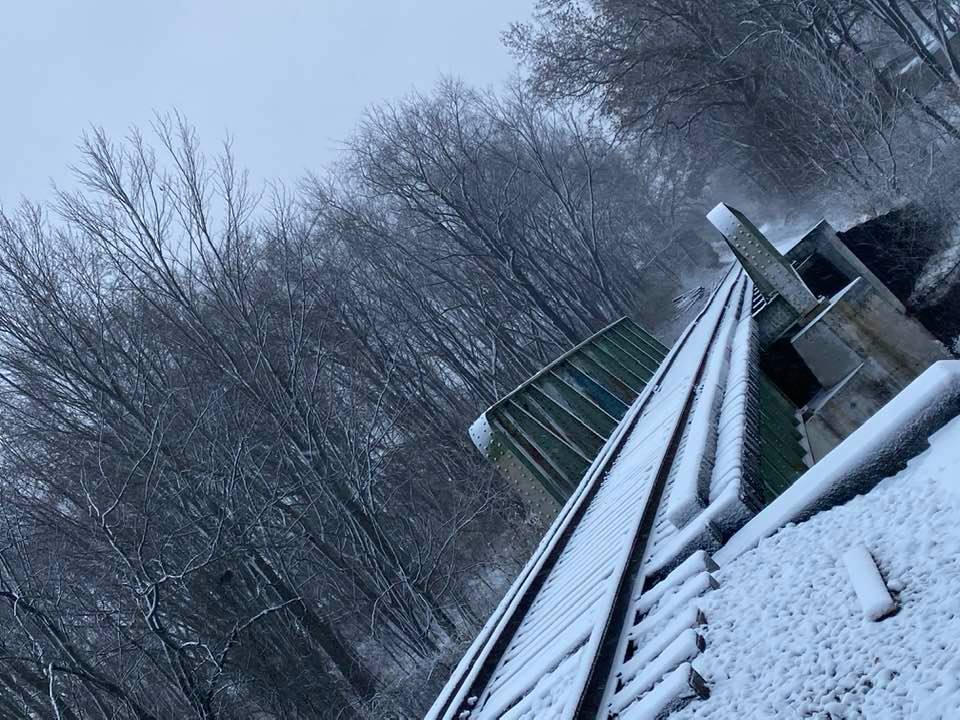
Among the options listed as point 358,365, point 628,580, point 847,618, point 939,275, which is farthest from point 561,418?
point 358,365

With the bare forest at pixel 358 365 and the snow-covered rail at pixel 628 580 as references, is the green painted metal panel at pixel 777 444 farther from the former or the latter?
the bare forest at pixel 358 365

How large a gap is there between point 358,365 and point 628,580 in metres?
22.5

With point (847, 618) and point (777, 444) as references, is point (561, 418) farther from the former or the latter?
point (847, 618)

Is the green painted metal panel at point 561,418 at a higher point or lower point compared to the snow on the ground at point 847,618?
higher

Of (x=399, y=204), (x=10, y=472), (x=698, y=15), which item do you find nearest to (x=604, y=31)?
(x=698, y=15)

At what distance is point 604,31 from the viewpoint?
27453 millimetres

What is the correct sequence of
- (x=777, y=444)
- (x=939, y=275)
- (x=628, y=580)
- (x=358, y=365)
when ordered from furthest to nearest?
(x=358, y=365) < (x=939, y=275) < (x=777, y=444) < (x=628, y=580)

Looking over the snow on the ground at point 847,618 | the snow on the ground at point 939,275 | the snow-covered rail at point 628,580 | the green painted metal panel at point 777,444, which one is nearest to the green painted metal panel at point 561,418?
the snow-covered rail at point 628,580

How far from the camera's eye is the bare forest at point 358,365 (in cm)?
1397

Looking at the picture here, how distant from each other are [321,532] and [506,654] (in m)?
11.4

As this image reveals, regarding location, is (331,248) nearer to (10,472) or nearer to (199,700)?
(10,472)

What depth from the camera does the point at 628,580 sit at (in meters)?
4.26

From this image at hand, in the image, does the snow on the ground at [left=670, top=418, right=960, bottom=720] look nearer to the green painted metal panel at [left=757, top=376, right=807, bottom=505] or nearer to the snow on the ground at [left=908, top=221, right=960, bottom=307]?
the green painted metal panel at [left=757, top=376, right=807, bottom=505]

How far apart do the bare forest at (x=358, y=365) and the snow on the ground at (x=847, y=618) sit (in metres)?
6.94
